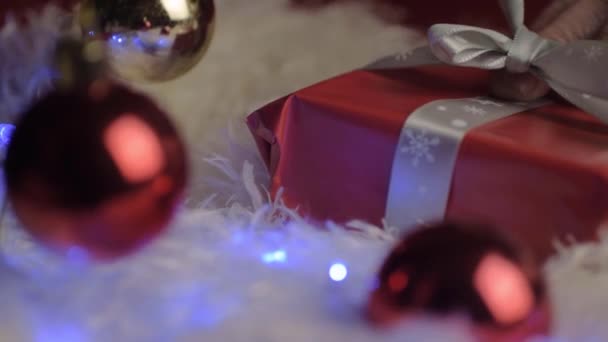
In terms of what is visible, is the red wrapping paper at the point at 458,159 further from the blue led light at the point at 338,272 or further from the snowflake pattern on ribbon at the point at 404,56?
the blue led light at the point at 338,272

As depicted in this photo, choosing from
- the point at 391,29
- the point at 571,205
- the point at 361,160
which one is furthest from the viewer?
the point at 391,29

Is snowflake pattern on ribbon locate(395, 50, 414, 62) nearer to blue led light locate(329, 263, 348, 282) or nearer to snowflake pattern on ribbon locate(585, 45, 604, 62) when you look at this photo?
snowflake pattern on ribbon locate(585, 45, 604, 62)

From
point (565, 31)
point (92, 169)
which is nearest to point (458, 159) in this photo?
point (565, 31)

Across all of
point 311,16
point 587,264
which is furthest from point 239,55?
point 587,264

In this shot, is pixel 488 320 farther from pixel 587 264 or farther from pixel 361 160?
pixel 361 160

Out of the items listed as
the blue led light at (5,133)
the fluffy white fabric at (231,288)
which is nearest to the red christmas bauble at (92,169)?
the fluffy white fabric at (231,288)
